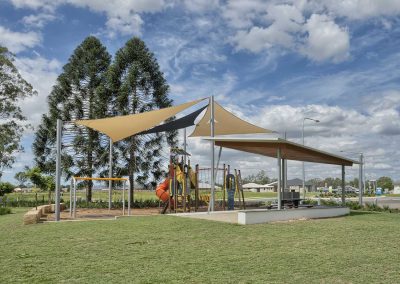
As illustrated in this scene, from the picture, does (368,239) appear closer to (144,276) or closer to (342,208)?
(144,276)

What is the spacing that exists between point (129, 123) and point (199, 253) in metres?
7.82

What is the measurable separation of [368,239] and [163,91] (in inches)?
699

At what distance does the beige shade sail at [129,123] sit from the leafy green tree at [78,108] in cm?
1269

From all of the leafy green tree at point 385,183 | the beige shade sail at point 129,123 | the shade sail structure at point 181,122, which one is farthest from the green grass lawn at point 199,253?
the leafy green tree at point 385,183

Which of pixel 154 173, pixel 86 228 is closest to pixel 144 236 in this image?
pixel 86 228

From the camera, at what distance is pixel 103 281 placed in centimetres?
536

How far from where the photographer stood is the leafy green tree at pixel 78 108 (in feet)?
88.2

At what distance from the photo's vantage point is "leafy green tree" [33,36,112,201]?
26.9 metres

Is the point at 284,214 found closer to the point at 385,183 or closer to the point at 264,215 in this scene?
the point at 264,215

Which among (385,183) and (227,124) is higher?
(227,124)

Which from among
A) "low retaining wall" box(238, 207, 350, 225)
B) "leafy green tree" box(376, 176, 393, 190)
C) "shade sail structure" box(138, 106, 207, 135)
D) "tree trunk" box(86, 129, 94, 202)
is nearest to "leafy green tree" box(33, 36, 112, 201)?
"tree trunk" box(86, 129, 94, 202)

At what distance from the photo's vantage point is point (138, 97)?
24891 mm

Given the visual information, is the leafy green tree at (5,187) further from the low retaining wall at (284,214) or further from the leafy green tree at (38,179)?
the low retaining wall at (284,214)

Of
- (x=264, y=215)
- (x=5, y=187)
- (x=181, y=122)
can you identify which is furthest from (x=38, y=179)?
(x=5, y=187)
